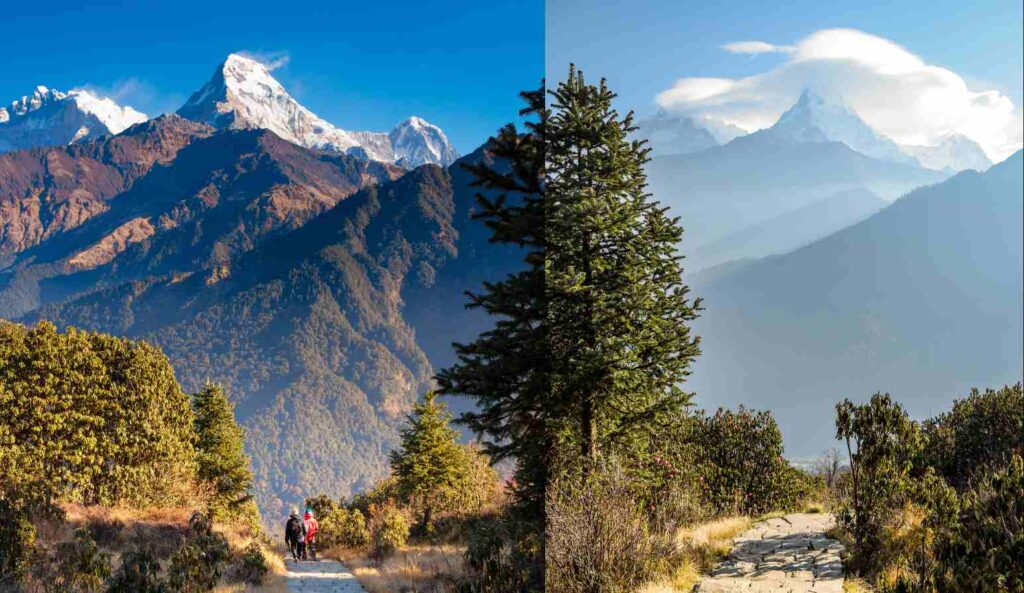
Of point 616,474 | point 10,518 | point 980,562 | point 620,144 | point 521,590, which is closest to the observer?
point 980,562

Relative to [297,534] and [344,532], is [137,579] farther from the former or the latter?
[344,532]

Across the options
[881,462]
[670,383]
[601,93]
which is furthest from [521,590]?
[601,93]

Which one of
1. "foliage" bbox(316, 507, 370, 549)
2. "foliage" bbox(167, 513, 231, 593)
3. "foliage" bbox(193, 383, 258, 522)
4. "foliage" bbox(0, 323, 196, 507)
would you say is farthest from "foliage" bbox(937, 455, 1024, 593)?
"foliage" bbox(193, 383, 258, 522)

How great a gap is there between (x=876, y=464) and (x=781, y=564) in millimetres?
1955

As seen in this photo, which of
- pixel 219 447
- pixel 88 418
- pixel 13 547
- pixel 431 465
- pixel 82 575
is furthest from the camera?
pixel 219 447

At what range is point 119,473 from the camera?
74.3ft

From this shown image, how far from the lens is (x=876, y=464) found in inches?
384

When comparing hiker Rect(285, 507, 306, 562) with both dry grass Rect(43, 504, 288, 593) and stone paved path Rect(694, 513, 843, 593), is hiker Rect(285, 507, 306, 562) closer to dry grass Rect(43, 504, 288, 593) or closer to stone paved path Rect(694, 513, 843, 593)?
dry grass Rect(43, 504, 288, 593)

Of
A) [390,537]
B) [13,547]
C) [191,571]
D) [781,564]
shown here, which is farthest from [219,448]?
[781,564]

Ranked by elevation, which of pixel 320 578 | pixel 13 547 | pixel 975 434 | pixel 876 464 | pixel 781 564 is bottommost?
pixel 320 578

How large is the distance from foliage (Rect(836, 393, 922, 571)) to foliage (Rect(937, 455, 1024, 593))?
123 inches

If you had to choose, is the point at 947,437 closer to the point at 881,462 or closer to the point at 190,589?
the point at 881,462

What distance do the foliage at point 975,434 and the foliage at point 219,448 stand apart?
93.1 ft

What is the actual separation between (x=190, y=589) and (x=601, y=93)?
394 inches
